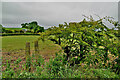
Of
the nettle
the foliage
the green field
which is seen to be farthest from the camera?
the green field

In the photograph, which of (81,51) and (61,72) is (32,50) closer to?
(61,72)

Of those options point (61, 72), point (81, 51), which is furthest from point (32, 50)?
point (81, 51)

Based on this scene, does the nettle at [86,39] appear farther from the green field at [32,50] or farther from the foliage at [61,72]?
the green field at [32,50]

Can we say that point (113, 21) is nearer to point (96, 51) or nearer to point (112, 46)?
point (112, 46)

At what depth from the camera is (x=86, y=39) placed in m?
2.45

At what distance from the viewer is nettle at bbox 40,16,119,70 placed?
2.35 metres

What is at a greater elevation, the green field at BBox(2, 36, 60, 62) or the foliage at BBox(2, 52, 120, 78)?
the green field at BBox(2, 36, 60, 62)

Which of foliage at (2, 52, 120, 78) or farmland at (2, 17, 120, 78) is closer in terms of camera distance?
farmland at (2, 17, 120, 78)

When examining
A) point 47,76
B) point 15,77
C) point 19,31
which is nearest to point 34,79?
point 47,76

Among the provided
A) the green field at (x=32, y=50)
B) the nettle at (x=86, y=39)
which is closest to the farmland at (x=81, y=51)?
the nettle at (x=86, y=39)

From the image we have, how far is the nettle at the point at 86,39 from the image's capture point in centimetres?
235

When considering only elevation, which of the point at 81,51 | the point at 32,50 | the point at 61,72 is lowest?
the point at 61,72

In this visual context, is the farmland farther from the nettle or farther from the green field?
the green field

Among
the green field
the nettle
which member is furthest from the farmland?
the green field
